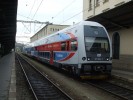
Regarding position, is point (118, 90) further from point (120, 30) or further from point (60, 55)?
point (120, 30)

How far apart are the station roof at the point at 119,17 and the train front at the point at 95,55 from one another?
204cm

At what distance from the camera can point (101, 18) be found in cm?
2062

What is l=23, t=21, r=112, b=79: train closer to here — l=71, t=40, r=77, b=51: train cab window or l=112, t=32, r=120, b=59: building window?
l=71, t=40, r=77, b=51: train cab window

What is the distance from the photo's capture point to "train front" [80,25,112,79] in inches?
618

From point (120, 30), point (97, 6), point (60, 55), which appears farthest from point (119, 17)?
point (97, 6)

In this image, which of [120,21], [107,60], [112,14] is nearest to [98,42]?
[107,60]

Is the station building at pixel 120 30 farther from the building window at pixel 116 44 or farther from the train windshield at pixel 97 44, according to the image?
the train windshield at pixel 97 44

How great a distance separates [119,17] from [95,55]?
4947 millimetres

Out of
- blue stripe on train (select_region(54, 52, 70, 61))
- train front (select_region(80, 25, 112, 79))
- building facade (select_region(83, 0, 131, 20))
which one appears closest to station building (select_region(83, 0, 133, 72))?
building facade (select_region(83, 0, 131, 20))

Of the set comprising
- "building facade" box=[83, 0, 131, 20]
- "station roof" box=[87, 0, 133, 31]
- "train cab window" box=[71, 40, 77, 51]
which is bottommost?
"train cab window" box=[71, 40, 77, 51]

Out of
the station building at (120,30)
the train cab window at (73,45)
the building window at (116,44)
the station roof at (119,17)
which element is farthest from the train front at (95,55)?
the building window at (116,44)

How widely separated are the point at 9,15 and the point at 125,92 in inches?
Answer: 557

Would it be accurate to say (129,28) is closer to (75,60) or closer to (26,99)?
(75,60)

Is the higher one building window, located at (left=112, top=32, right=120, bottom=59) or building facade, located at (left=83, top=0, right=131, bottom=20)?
building facade, located at (left=83, top=0, right=131, bottom=20)
